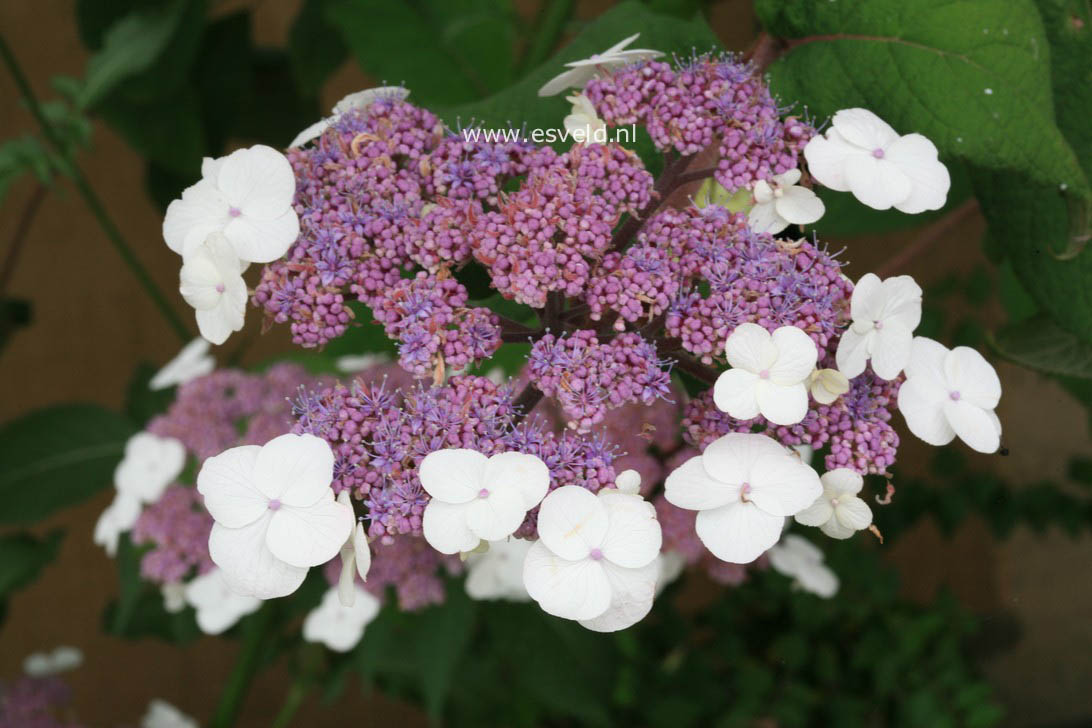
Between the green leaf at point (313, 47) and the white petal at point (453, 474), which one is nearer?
the white petal at point (453, 474)

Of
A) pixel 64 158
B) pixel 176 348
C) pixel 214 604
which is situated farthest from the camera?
pixel 176 348

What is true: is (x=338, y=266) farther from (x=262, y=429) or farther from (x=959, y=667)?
(x=959, y=667)

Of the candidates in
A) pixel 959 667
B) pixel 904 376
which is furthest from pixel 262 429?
pixel 959 667

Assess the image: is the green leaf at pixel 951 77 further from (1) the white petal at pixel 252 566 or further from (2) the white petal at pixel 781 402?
(1) the white petal at pixel 252 566

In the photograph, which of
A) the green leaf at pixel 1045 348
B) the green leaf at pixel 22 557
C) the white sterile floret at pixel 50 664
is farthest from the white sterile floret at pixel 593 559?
the white sterile floret at pixel 50 664

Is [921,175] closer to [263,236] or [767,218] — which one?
[767,218]

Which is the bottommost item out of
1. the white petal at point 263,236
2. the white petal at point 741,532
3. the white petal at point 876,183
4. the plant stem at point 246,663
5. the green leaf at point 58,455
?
the plant stem at point 246,663

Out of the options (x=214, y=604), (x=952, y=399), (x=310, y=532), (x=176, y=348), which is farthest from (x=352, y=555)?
(x=176, y=348)
